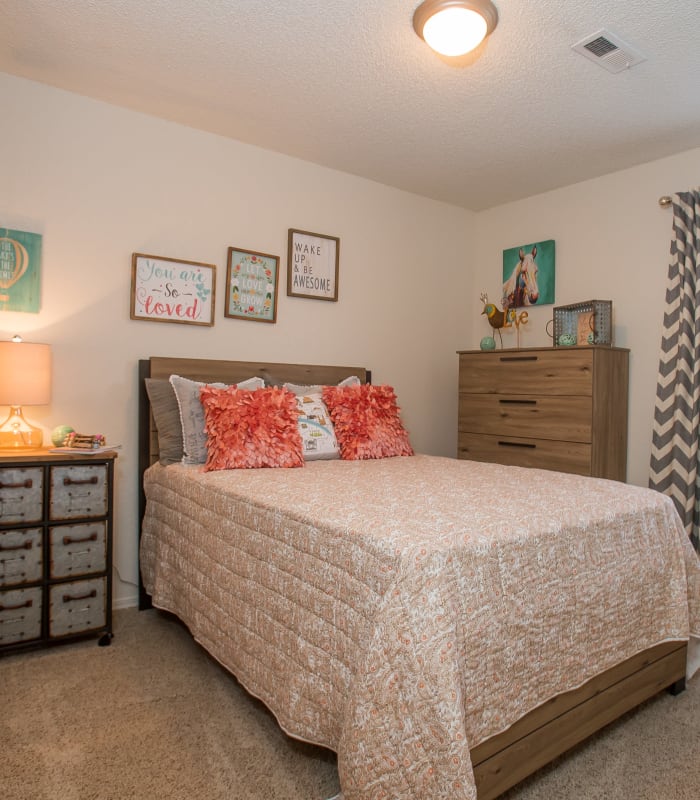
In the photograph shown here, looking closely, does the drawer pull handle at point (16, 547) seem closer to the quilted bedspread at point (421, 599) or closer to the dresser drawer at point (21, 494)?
the dresser drawer at point (21, 494)

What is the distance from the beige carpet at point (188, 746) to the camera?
4.80ft

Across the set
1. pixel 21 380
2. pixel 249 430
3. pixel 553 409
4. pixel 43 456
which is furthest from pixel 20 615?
pixel 553 409

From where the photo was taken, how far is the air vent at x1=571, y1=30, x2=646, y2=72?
2111 mm

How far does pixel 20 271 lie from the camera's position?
2506mm

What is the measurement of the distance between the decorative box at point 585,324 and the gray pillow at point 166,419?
217cm

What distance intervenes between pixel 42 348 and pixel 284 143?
1.69m

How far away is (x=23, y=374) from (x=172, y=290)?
0.89m

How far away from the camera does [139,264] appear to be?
2.80m

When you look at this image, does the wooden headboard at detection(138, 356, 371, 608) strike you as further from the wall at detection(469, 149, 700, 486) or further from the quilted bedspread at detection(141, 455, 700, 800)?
the wall at detection(469, 149, 700, 486)

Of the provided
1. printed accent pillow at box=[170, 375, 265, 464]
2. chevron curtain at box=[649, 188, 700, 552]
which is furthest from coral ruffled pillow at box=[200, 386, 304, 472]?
chevron curtain at box=[649, 188, 700, 552]

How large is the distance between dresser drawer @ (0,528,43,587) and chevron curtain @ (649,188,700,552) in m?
2.97

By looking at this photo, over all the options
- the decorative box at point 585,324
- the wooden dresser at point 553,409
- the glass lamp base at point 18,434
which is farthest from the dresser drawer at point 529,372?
the glass lamp base at point 18,434

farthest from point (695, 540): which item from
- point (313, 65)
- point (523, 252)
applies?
point (313, 65)

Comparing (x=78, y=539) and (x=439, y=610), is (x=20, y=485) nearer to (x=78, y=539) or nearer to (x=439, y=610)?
(x=78, y=539)
